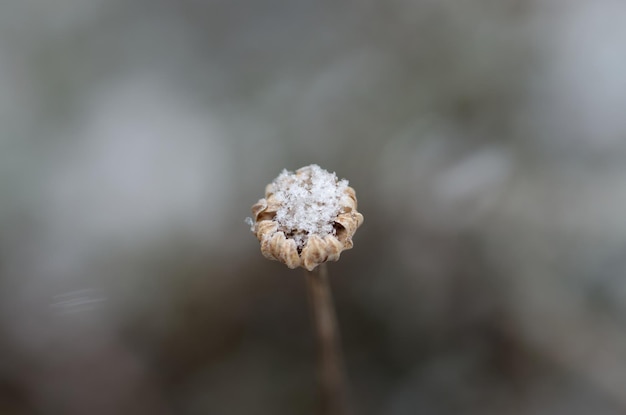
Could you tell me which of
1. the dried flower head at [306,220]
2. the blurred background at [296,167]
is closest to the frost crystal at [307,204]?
the dried flower head at [306,220]

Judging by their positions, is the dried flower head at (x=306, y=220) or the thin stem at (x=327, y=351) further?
the thin stem at (x=327, y=351)

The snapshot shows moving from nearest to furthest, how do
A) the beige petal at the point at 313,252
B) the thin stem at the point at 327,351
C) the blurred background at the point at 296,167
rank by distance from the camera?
the beige petal at the point at 313,252 → the thin stem at the point at 327,351 → the blurred background at the point at 296,167

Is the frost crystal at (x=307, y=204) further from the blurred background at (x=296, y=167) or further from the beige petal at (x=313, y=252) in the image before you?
the blurred background at (x=296, y=167)

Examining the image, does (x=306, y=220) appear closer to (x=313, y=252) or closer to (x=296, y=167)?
(x=313, y=252)

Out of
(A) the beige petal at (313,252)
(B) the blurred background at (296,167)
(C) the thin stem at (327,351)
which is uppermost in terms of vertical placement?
(B) the blurred background at (296,167)

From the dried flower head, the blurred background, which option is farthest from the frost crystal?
the blurred background

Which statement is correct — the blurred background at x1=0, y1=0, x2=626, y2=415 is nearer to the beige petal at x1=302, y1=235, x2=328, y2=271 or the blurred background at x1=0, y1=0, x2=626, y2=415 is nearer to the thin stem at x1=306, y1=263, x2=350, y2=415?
the thin stem at x1=306, y1=263, x2=350, y2=415

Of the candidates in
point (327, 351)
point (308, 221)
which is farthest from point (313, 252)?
point (327, 351)

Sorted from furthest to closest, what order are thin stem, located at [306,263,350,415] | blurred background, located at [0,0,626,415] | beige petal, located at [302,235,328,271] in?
blurred background, located at [0,0,626,415]
thin stem, located at [306,263,350,415]
beige petal, located at [302,235,328,271]
